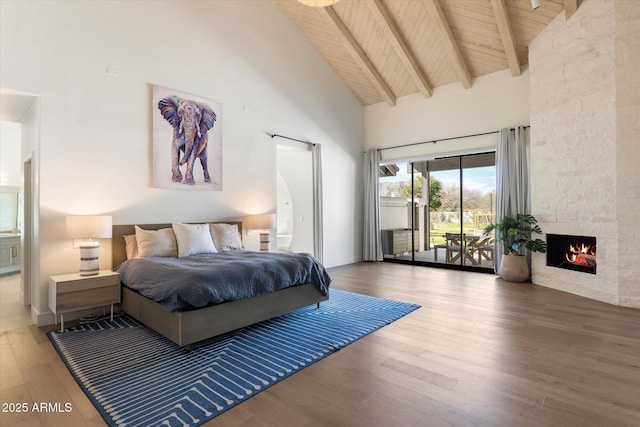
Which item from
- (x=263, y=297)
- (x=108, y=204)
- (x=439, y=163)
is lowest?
(x=263, y=297)

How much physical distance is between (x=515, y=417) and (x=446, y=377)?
0.48 metres

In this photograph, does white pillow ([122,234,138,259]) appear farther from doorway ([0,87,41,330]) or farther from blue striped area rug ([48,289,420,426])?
doorway ([0,87,41,330])

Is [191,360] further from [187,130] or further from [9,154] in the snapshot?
[9,154]

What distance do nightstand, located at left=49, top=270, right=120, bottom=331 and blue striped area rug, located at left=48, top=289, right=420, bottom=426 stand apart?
25cm

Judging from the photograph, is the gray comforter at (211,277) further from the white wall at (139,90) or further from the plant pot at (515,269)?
the plant pot at (515,269)

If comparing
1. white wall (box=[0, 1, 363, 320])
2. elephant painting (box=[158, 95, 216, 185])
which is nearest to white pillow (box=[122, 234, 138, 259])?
white wall (box=[0, 1, 363, 320])

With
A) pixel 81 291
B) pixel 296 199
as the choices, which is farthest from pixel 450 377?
pixel 296 199

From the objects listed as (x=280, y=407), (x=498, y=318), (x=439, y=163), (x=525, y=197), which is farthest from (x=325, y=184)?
(x=280, y=407)

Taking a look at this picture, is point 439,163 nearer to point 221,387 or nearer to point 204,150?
point 204,150

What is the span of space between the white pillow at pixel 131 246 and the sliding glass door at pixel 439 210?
519cm

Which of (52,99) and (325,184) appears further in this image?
(325,184)

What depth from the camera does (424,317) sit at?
11.6 feet

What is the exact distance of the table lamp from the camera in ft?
11.1

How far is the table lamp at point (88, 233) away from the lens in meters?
3.38
